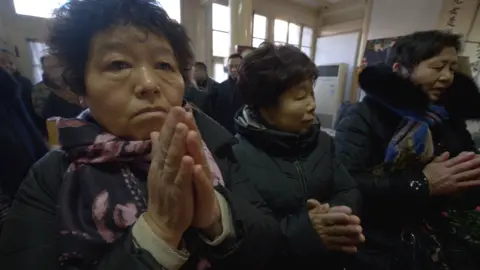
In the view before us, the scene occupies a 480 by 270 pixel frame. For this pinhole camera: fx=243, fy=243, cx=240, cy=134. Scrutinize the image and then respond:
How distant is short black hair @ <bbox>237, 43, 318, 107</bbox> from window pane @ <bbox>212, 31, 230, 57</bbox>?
4.58 metres

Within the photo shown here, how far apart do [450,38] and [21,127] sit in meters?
2.00

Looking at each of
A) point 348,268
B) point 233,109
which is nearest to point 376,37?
point 233,109

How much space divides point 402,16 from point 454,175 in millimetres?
2983

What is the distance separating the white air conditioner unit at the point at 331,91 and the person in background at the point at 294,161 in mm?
5000

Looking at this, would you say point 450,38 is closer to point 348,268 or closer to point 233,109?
point 348,268

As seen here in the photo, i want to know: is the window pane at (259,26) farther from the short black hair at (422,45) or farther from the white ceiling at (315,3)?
the short black hair at (422,45)

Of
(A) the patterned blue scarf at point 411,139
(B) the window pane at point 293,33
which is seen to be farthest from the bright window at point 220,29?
(A) the patterned blue scarf at point 411,139

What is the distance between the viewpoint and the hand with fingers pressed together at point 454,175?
0.87 metres

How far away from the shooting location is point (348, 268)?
863 millimetres

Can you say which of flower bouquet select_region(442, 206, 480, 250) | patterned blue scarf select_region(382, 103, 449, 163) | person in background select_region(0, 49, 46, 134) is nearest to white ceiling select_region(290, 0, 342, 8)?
person in background select_region(0, 49, 46, 134)

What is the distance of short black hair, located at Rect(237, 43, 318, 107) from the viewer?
2.77ft

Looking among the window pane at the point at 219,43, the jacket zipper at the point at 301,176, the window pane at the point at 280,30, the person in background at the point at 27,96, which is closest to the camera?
the jacket zipper at the point at 301,176

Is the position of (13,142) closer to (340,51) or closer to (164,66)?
(164,66)

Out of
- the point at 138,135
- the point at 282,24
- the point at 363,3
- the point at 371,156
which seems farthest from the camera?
the point at 282,24
